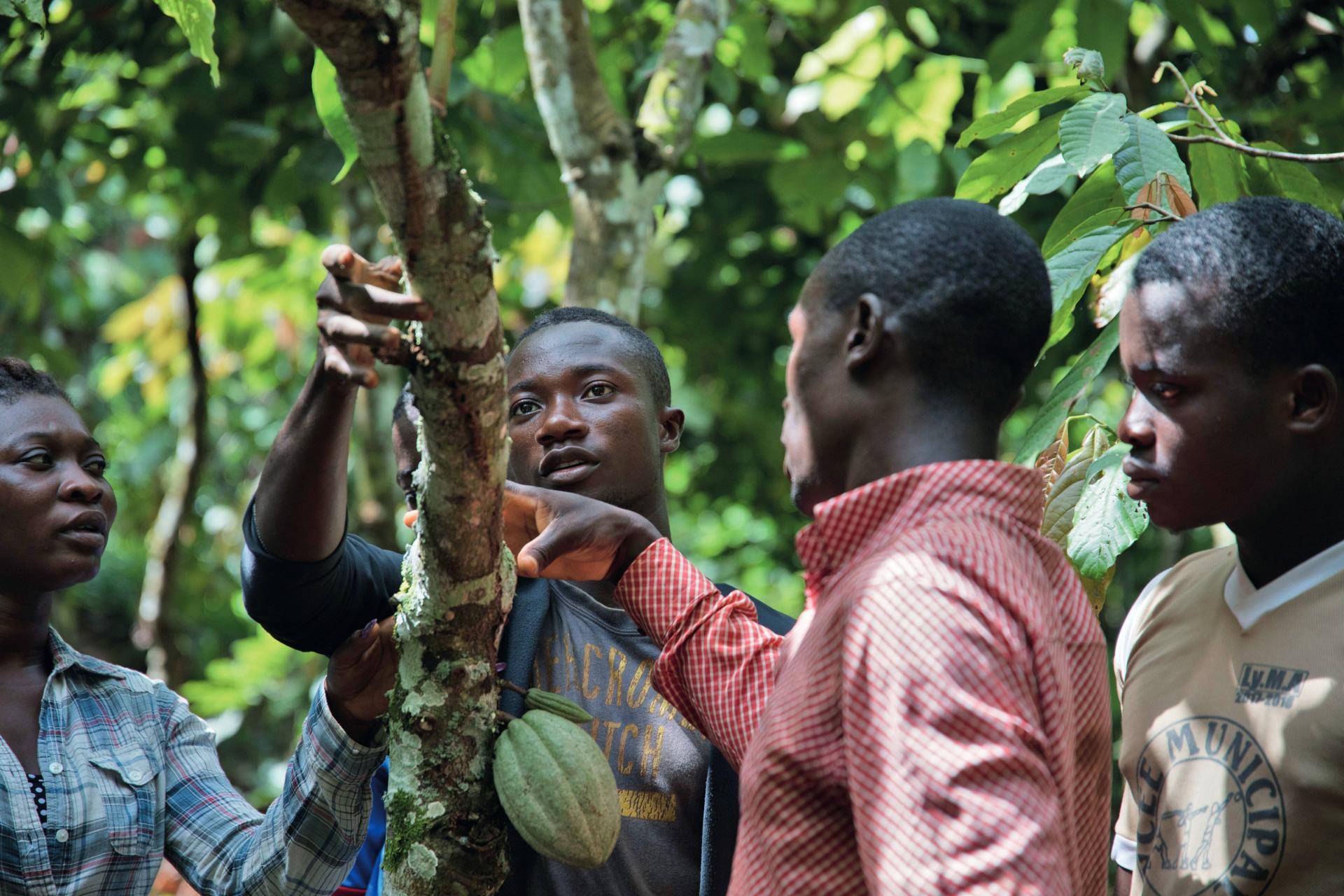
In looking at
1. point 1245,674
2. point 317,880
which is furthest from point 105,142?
point 1245,674

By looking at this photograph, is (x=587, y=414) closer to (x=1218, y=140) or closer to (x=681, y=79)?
(x=1218, y=140)

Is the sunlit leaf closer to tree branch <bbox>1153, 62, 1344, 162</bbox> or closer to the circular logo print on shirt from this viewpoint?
tree branch <bbox>1153, 62, 1344, 162</bbox>

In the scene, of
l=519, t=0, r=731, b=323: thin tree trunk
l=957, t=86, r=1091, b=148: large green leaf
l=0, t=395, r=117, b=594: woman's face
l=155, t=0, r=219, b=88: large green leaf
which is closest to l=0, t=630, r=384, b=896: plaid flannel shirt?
l=0, t=395, r=117, b=594: woman's face

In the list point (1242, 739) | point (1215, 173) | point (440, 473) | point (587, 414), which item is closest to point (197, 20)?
point (587, 414)

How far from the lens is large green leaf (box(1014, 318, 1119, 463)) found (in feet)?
7.70

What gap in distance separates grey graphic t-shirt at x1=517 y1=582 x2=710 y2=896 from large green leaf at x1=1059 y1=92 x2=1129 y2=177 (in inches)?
Answer: 42.9

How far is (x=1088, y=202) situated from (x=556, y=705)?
4.56ft

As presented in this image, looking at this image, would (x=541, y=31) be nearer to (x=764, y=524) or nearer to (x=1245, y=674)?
(x=1245, y=674)

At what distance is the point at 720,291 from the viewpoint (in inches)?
240

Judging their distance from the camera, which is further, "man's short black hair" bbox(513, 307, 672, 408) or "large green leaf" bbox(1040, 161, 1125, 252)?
"man's short black hair" bbox(513, 307, 672, 408)

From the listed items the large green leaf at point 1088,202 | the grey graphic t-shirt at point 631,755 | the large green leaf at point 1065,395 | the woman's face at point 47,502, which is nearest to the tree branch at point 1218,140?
the large green leaf at point 1088,202

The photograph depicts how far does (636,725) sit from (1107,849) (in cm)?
85

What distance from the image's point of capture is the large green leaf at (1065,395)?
2348 millimetres

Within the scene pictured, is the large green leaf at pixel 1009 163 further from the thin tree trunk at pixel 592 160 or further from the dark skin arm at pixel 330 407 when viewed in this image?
the thin tree trunk at pixel 592 160
